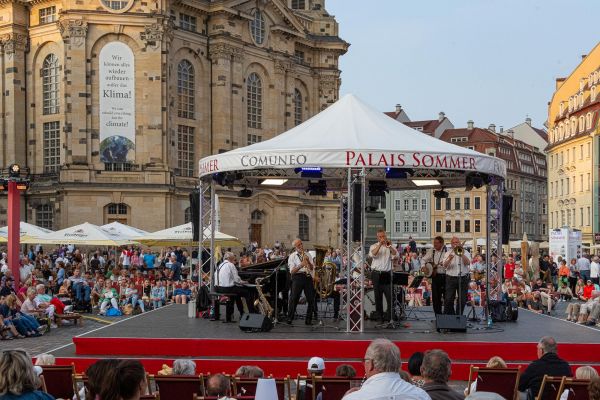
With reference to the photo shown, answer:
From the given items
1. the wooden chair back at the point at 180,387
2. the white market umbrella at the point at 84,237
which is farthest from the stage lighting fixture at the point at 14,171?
the wooden chair back at the point at 180,387

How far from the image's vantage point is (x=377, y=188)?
25031 millimetres

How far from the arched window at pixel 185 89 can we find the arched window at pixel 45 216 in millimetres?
10054

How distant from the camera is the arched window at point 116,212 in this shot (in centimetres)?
5403

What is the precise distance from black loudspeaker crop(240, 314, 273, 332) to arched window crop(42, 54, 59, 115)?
4067cm

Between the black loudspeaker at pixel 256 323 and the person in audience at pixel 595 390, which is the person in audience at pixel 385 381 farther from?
the black loudspeaker at pixel 256 323

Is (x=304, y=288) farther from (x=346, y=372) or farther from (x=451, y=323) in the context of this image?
(x=346, y=372)

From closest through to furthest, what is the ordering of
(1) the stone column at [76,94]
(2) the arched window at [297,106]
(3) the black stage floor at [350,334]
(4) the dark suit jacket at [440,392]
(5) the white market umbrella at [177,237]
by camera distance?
1. (4) the dark suit jacket at [440,392]
2. (3) the black stage floor at [350,334]
3. (5) the white market umbrella at [177,237]
4. (1) the stone column at [76,94]
5. (2) the arched window at [297,106]

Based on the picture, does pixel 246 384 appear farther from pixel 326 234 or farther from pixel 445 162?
pixel 326 234

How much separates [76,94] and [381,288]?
38.7 meters

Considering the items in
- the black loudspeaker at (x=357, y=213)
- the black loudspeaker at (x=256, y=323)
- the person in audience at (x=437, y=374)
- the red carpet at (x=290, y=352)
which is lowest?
the red carpet at (x=290, y=352)

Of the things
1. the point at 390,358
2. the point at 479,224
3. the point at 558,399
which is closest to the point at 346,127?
the point at 558,399

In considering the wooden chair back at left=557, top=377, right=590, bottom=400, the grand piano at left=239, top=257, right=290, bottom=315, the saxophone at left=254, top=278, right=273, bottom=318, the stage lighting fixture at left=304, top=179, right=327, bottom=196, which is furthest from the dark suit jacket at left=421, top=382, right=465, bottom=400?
the stage lighting fixture at left=304, top=179, right=327, bottom=196

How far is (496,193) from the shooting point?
806 inches

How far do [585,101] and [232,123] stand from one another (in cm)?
3029
